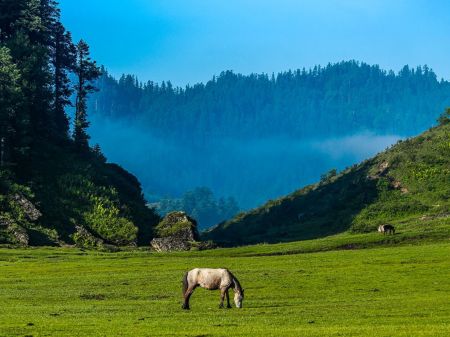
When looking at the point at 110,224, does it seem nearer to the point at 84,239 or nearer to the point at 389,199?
the point at 84,239

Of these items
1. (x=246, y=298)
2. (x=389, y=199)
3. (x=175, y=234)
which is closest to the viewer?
(x=246, y=298)

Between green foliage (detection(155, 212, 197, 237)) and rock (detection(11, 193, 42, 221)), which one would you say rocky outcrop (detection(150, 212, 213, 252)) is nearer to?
green foliage (detection(155, 212, 197, 237))

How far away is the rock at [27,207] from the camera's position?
13125cm

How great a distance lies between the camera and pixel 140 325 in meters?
38.3

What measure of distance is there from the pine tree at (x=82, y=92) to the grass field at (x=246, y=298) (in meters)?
71.4

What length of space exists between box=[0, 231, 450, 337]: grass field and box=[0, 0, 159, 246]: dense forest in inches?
1218

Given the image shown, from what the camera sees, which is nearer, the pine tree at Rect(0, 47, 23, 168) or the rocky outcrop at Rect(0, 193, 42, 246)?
the rocky outcrop at Rect(0, 193, 42, 246)

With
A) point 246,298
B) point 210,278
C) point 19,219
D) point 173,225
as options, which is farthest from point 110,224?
point 210,278

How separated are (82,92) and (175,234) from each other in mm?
56393

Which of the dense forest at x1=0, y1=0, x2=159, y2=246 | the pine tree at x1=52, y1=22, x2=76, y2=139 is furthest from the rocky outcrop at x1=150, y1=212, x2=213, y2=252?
the pine tree at x1=52, y1=22, x2=76, y2=139

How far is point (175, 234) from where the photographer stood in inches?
5359

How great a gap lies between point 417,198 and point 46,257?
306ft

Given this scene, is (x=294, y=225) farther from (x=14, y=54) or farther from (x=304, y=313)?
(x=304, y=313)

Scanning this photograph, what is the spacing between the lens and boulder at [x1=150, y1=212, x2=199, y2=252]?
128 m
